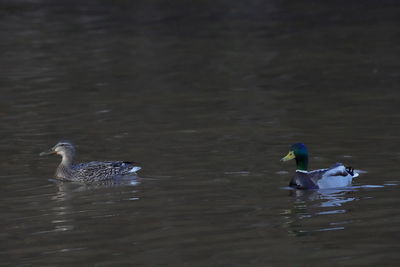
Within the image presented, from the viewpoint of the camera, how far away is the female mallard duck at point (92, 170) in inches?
→ 549

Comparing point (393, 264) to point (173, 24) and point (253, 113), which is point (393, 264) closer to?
point (253, 113)

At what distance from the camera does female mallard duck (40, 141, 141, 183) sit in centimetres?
1394

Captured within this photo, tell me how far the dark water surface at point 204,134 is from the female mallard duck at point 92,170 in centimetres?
27

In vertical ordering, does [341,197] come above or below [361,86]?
below

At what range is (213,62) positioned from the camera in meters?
23.9

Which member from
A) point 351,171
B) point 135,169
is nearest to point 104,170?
point 135,169

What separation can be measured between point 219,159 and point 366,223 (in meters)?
3.90

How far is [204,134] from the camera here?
16172mm

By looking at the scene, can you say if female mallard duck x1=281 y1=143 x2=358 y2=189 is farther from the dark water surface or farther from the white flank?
the white flank

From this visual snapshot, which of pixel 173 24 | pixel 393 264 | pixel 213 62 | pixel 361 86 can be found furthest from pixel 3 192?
pixel 173 24

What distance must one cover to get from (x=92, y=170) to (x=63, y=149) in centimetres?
93

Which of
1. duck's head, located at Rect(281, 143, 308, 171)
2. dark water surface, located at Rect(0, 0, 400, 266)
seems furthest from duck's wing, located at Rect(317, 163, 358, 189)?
duck's head, located at Rect(281, 143, 308, 171)

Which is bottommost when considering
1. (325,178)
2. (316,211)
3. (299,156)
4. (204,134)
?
(316,211)

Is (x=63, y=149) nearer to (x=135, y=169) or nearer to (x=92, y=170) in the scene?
(x=92, y=170)
